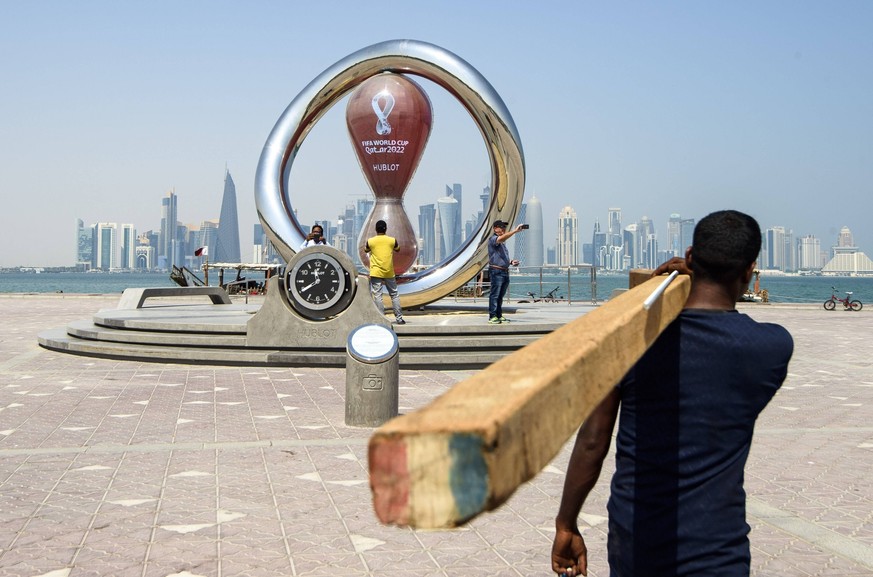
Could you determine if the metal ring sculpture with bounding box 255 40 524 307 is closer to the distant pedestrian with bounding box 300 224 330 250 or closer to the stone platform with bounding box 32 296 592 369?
the stone platform with bounding box 32 296 592 369

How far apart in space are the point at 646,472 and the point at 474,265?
12069 millimetres

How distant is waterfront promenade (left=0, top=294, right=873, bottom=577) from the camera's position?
4.03 metres

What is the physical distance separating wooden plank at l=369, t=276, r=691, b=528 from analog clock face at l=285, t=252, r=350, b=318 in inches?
403

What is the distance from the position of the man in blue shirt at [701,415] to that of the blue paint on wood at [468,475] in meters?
1.13

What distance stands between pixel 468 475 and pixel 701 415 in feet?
3.91

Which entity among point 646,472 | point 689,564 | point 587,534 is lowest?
point 587,534

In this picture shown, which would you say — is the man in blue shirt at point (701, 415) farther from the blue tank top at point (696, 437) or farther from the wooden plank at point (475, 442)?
the wooden plank at point (475, 442)

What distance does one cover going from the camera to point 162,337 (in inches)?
480

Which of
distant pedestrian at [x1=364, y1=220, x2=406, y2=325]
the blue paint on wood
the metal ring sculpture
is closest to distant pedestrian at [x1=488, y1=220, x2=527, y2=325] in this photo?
distant pedestrian at [x1=364, y1=220, x2=406, y2=325]

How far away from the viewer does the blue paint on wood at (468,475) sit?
3.05ft

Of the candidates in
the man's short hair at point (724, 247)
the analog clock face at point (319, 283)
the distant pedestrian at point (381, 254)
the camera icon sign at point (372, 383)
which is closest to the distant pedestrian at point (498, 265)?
the distant pedestrian at point (381, 254)

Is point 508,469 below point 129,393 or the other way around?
the other way around

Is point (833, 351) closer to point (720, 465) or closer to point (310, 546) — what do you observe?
point (310, 546)

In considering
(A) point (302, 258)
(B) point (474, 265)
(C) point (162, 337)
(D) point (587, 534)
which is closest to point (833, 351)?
(B) point (474, 265)
